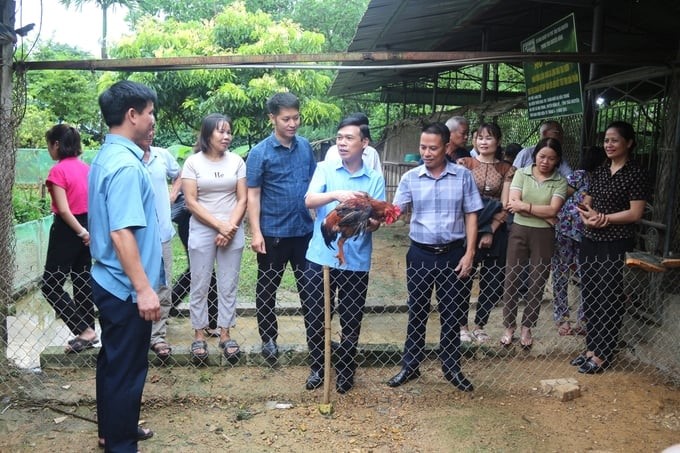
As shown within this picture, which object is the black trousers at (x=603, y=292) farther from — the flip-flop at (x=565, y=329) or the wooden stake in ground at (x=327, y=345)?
the wooden stake in ground at (x=327, y=345)

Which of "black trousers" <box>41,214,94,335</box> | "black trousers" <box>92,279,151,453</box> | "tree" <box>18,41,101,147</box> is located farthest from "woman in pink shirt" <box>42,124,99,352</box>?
"tree" <box>18,41,101,147</box>

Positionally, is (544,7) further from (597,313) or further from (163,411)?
(163,411)

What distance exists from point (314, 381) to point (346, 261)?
0.89 metres

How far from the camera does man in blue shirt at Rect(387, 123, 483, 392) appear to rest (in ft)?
12.2

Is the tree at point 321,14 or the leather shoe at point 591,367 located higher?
the tree at point 321,14

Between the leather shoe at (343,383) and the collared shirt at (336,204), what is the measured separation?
78cm

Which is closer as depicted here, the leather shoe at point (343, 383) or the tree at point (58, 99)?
the leather shoe at point (343, 383)

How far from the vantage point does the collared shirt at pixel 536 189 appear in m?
4.26

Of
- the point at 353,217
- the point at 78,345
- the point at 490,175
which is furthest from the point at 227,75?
the point at 353,217

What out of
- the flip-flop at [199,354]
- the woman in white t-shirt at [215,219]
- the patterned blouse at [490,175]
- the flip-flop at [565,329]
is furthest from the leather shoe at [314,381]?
the flip-flop at [565,329]

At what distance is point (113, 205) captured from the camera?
2.51 meters

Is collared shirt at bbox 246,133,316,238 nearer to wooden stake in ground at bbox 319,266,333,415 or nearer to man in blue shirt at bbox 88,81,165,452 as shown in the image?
wooden stake in ground at bbox 319,266,333,415

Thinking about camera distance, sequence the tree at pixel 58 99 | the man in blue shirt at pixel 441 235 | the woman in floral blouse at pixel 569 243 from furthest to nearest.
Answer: the tree at pixel 58 99 → the woman in floral blouse at pixel 569 243 → the man in blue shirt at pixel 441 235

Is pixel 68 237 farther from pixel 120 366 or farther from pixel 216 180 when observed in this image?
pixel 120 366
